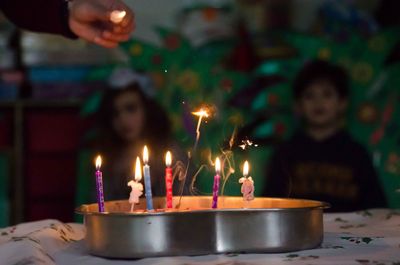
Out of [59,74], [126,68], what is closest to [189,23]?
[126,68]

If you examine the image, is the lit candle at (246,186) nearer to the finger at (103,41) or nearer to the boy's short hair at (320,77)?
the finger at (103,41)

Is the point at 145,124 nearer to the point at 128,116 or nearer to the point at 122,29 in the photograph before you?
the point at 128,116

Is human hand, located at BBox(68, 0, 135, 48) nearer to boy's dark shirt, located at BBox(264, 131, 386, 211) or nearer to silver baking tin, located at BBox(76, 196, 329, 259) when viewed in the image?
silver baking tin, located at BBox(76, 196, 329, 259)

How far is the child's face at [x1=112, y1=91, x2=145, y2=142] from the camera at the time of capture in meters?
3.50

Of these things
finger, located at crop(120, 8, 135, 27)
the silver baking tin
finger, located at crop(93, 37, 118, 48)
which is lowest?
the silver baking tin

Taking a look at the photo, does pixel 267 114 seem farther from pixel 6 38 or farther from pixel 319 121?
pixel 6 38

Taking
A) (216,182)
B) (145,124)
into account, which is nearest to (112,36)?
(216,182)

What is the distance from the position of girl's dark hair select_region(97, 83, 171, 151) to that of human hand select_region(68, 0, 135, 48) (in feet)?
6.76

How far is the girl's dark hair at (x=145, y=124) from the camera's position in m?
3.50

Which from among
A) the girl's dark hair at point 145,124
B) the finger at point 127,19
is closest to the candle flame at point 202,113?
the finger at point 127,19

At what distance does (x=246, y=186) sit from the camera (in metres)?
1.23

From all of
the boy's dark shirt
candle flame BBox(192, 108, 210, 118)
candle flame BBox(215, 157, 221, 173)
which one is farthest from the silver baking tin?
the boy's dark shirt

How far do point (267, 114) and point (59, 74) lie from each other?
104 cm

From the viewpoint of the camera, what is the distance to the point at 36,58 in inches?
149
